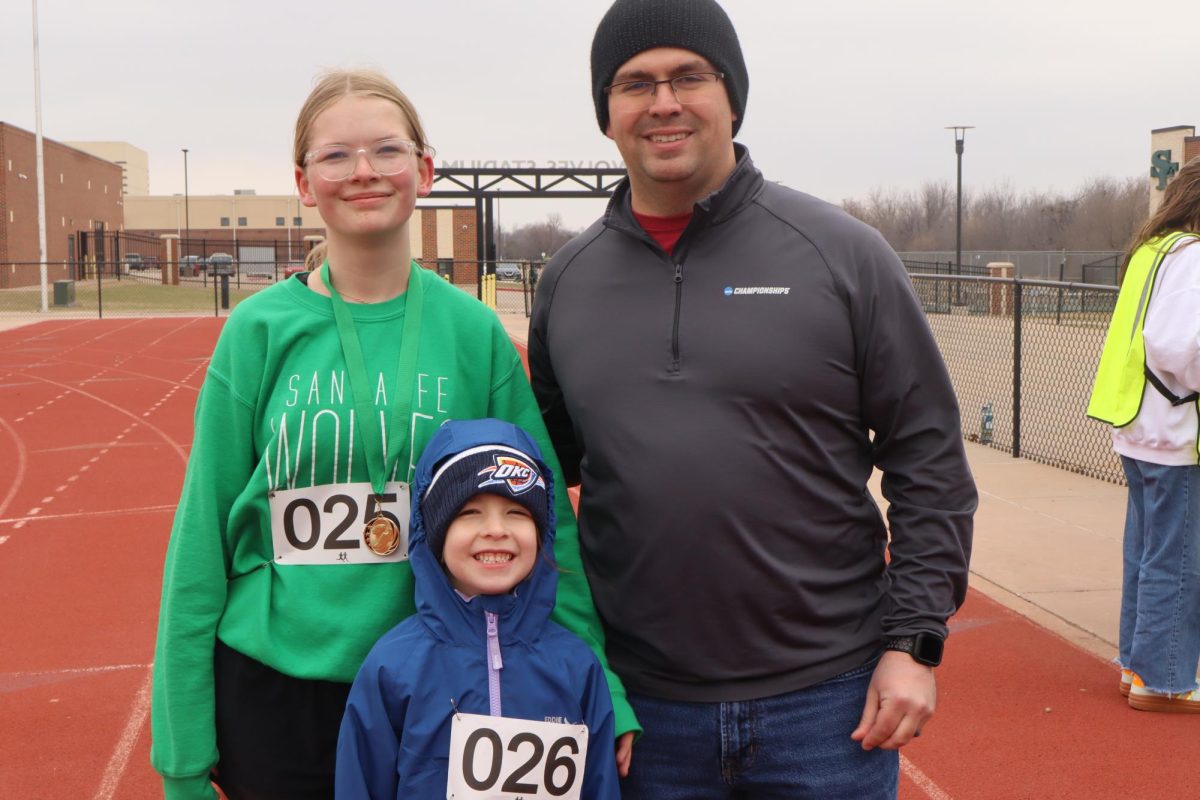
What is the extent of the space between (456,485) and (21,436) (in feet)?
39.4

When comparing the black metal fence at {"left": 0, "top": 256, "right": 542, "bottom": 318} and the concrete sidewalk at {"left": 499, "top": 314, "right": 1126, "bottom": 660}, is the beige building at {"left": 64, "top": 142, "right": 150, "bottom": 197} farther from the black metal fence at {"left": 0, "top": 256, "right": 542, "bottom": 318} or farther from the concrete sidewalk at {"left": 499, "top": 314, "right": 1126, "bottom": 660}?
the concrete sidewalk at {"left": 499, "top": 314, "right": 1126, "bottom": 660}

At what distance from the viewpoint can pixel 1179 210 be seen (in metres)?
4.71

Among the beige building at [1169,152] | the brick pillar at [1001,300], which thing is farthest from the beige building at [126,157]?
the brick pillar at [1001,300]

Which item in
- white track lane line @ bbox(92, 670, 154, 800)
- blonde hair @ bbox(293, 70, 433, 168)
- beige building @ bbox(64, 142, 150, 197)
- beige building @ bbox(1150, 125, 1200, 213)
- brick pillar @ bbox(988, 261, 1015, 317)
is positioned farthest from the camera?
beige building @ bbox(64, 142, 150, 197)

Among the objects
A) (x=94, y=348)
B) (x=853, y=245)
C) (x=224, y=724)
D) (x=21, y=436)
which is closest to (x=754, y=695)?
(x=853, y=245)

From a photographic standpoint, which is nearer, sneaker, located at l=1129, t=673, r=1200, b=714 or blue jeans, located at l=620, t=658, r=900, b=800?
blue jeans, located at l=620, t=658, r=900, b=800

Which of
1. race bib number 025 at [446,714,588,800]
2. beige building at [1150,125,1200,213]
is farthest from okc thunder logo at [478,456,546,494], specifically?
beige building at [1150,125,1200,213]

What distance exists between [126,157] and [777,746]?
4481 inches

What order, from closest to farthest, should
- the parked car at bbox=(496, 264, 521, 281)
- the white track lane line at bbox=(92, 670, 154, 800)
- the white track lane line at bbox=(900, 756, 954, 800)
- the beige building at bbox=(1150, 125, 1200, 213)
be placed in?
1. the white track lane line at bbox=(900, 756, 954, 800)
2. the white track lane line at bbox=(92, 670, 154, 800)
3. the beige building at bbox=(1150, 125, 1200, 213)
4. the parked car at bbox=(496, 264, 521, 281)

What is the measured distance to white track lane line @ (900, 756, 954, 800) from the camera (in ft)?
14.3

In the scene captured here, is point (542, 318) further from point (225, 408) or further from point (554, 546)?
point (225, 408)

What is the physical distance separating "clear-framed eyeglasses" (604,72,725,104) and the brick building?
44.1m

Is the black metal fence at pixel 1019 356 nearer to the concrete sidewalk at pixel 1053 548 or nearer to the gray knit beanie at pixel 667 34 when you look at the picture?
the concrete sidewalk at pixel 1053 548

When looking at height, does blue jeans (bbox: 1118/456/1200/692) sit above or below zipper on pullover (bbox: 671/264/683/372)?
below
